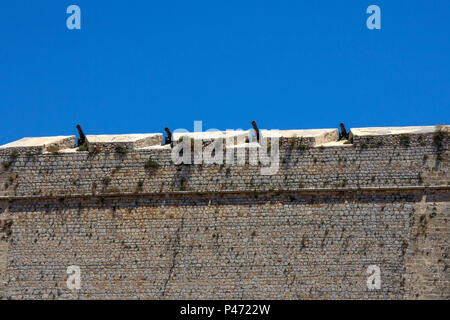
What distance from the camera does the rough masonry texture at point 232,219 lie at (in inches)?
854

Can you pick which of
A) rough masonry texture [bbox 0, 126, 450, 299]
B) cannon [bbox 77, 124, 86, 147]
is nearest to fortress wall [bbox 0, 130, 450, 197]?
rough masonry texture [bbox 0, 126, 450, 299]

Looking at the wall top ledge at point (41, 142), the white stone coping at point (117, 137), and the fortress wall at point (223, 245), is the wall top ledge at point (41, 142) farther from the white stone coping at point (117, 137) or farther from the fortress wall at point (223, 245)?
the fortress wall at point (223, 245)

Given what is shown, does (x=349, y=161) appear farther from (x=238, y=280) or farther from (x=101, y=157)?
(x=101, y=157)

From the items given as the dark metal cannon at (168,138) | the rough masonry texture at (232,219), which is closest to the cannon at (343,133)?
the rough masonry texture at (232,219)

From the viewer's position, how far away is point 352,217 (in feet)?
71.9

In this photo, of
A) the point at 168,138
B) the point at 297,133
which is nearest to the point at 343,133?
the point at 297,133

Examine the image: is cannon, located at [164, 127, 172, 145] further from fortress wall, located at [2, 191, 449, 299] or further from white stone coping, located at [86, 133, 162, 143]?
fortress wall, located at [2, 191, 449, 299]

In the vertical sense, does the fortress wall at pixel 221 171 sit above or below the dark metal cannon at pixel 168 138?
below

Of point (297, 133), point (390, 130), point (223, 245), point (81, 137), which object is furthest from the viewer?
point (81, 137)

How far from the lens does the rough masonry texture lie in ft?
71.2

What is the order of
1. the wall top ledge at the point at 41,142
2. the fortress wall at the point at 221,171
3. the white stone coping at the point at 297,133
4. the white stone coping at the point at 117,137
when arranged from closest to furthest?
the fortress wall at the point at 221,171
the white stone coping at the point at 297,133
the white stone coping at the point at 117,137
the wall top ledge at the point at 41,142

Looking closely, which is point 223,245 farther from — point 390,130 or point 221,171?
point 390,130

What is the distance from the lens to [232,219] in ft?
73.3

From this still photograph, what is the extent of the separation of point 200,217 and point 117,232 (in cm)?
202
